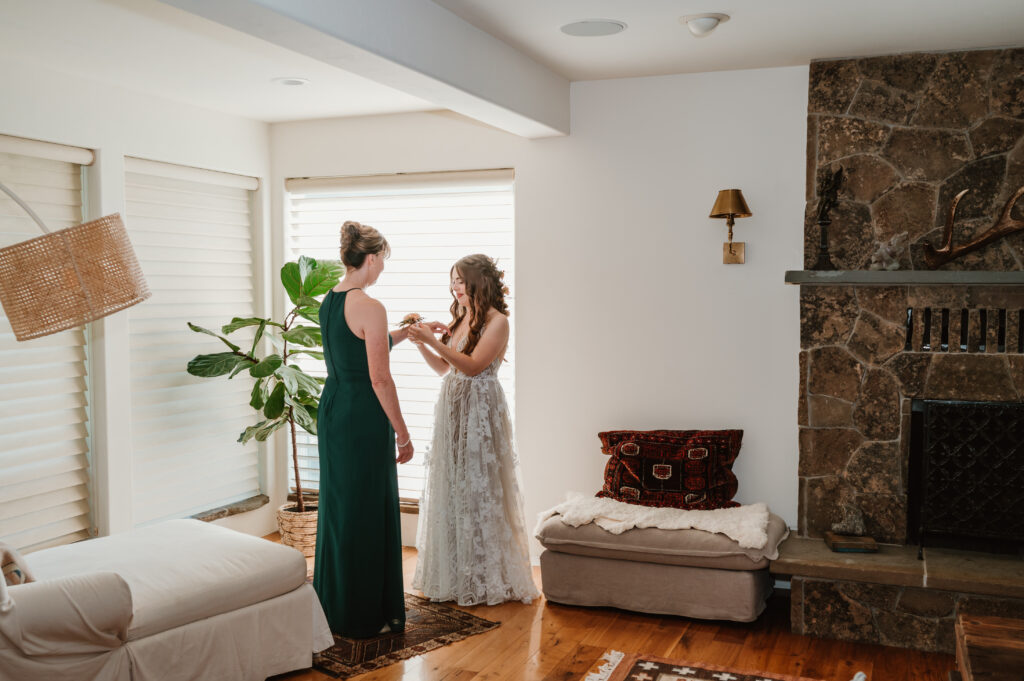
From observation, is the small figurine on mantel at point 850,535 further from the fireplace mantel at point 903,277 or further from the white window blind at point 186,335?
the white window blind at point 186,335

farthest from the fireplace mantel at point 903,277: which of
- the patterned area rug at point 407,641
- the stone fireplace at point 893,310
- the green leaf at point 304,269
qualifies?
the green leaf at point 304,269

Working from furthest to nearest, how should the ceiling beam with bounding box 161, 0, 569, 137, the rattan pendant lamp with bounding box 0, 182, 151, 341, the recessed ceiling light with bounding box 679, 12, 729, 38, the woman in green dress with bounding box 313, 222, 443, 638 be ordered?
the woman in green dress with bounding box 313, 222, 443, 638
the recessed ceiling light with bounding box 679, 12, 729, 38
the rattan pendant lamp with bounding box 0, 182, 151, 341
the ceiling beam with bounding box 161, 0, 569, 137

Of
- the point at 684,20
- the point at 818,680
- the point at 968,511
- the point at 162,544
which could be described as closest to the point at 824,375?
the point at 968,511

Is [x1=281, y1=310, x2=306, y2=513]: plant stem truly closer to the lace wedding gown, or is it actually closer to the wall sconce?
the lace wedding gown

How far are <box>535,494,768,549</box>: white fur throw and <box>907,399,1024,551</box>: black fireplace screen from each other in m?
0.71

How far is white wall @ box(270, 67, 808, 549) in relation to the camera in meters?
4.32

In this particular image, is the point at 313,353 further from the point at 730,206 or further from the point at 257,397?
the point at 730,206

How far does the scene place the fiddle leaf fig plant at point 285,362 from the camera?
4.80 meters

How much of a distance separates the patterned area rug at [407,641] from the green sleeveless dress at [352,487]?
98 millimetres

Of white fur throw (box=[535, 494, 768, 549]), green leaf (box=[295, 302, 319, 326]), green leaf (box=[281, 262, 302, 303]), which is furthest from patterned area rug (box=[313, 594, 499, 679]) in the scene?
green leaf (box=[281, 262, 302, 303])

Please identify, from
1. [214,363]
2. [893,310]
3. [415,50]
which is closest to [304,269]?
[214,363]

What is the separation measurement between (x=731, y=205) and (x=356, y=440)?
2.01m

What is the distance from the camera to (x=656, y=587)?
13.1 feet

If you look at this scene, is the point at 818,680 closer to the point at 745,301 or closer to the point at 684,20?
the point at 745,301
